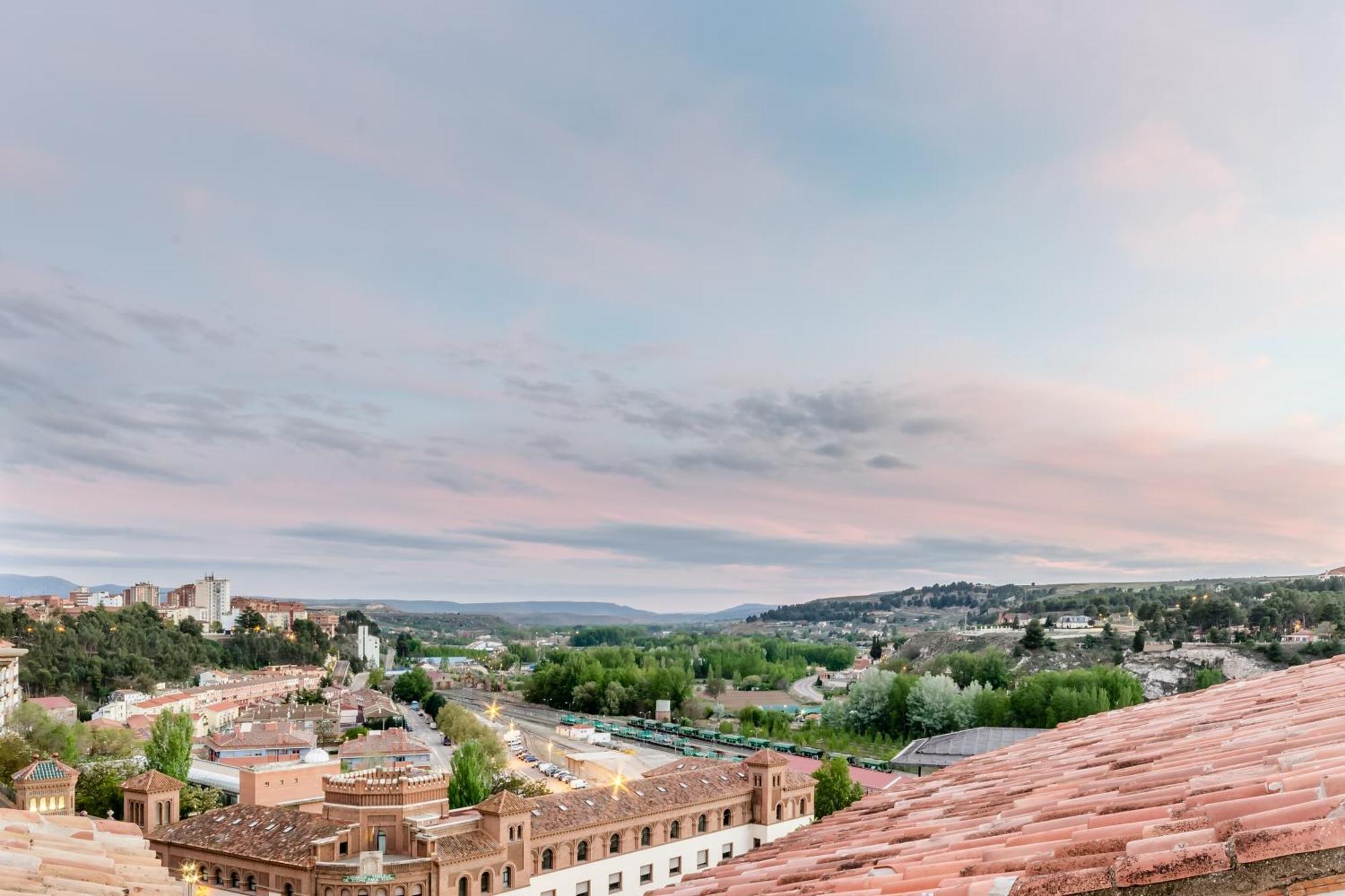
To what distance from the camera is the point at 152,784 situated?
97.3 ft

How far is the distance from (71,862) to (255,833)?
2215cm

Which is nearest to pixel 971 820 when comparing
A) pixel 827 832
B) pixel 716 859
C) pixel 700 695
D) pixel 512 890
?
pixel 827 832

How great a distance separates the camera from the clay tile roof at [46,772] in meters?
30.5

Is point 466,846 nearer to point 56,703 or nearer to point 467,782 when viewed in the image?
point 467,782

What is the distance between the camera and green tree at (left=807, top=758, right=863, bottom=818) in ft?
123

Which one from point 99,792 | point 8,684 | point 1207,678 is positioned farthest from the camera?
point 1207,678

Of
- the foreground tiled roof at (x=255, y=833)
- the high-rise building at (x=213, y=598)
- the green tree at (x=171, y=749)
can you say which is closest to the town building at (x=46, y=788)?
the foreground tiled roof at (x=255, y=833)

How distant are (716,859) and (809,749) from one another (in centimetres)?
2944

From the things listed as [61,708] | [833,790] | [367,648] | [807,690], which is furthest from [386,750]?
[367,648]

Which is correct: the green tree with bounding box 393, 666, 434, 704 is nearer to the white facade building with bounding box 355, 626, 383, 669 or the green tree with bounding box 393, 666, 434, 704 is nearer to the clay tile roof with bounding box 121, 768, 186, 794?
the white facade building with bounding box 355, 626, 383, 669

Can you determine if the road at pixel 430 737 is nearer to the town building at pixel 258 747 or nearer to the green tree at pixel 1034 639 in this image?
the town building at pixel 258 747

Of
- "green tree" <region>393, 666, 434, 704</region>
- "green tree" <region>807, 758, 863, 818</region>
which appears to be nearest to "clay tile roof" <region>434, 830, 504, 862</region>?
"green tree" <region>807, 758, 863, 818</region>

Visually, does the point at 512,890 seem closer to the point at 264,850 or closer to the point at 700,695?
the point at 264,850

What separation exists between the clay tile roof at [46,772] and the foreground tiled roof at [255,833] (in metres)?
5.14
